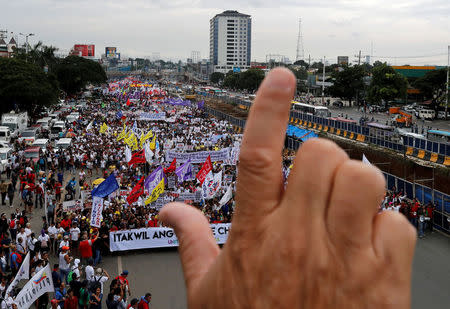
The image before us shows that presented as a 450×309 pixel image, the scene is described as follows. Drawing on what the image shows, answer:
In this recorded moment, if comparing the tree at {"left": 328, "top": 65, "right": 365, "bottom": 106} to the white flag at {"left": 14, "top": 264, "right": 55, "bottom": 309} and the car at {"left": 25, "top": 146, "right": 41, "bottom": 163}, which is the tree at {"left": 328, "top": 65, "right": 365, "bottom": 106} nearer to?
the car at {"left": 25, "top": 146, "right": 41, "bottom": 163}

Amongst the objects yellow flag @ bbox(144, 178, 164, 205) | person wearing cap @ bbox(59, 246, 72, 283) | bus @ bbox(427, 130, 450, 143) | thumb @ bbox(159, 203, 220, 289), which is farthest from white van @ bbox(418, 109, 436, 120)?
thumb @ bbox(159, 203, 220, 289)

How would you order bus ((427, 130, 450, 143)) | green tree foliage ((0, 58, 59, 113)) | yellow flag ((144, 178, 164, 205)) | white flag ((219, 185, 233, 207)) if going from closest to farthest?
1. yellow flag ((144, 178, 164, 205))
2. white flag ((219, 185, 233, 207))
3. bus ((427, 130, 450, 143))
4. green tree foliage ((0, 58, 59, 113))

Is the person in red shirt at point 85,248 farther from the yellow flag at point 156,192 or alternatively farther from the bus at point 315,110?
the bus at point 315,110

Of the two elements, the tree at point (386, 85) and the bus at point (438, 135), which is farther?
the tree at point (386, 85)

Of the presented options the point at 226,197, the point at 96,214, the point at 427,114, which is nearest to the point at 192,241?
the point at 96,214

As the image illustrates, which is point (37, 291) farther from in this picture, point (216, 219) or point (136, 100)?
point (136, 100)

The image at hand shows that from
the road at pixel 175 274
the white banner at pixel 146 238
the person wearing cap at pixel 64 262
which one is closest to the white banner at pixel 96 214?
the white banner at pixel 146 238

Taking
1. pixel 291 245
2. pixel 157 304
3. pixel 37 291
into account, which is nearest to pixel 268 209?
pixel 291 245
